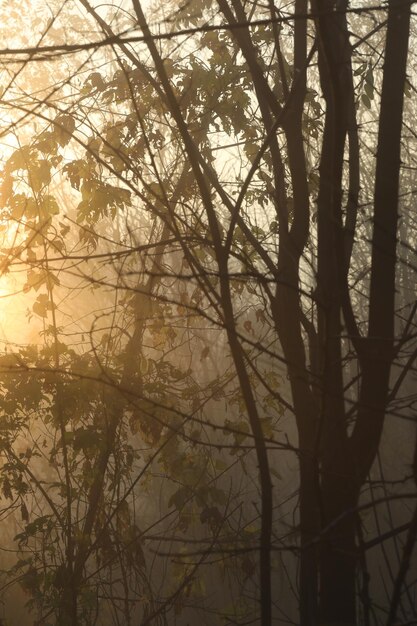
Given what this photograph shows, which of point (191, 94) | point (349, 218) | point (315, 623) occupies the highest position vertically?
point (191, 94)

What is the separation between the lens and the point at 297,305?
170cm

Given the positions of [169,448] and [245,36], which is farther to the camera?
[169,448]

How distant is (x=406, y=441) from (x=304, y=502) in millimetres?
6958

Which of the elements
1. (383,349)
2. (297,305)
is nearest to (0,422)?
(297,305)

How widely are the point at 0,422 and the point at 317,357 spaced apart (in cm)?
190

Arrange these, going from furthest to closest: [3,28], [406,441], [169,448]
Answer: [406,441] < [3,28] < [169,448]

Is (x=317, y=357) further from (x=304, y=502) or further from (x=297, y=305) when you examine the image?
(x=304, y=502)

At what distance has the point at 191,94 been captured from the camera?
354 cm

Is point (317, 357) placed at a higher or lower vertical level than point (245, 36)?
lower

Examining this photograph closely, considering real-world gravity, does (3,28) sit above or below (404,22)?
above

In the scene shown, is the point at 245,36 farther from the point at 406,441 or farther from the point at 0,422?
the point at 406,441

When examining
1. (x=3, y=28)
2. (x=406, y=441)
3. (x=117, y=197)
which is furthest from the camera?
(x=406, y=441)

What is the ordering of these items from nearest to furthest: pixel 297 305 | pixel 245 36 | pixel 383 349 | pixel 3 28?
pixel 383 349
pixel 297 305
pixel 245 36
pixel 3 28

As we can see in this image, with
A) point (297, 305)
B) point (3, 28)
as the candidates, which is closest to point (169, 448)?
point (297, 305)
